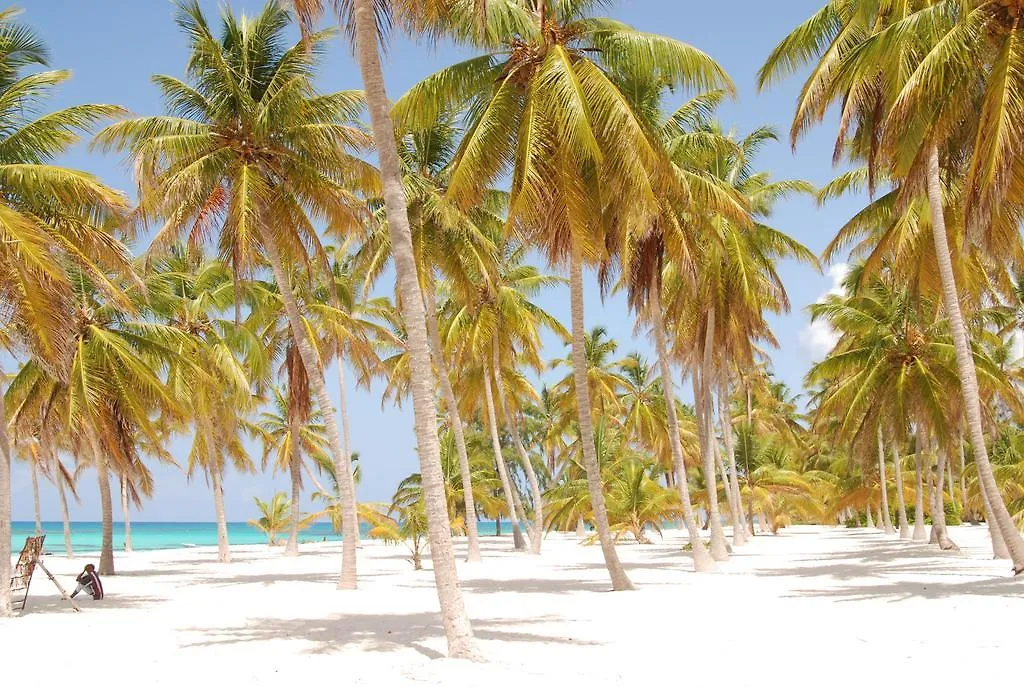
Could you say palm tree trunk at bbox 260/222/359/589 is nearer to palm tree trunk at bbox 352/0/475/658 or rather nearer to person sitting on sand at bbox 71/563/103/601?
person sitting on sand at bbox 71/563/103/601

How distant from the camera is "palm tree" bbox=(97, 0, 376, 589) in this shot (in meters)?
14.9

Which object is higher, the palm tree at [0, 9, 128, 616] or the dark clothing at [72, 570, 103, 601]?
the palm tree at [0, 9, 128, 616]

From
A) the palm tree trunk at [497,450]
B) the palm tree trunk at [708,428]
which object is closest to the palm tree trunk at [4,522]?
the palm tree trunk at [708,428]

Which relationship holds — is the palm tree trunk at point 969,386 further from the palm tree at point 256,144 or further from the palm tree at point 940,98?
the palm tree at point 256,144

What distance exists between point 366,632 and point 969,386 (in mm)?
9387

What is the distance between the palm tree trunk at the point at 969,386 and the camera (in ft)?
41.0

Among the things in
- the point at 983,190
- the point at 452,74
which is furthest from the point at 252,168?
the point at 983,190

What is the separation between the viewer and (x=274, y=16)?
15547mm

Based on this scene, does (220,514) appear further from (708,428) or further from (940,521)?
(940,521)

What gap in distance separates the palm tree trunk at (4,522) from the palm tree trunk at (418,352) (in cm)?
660

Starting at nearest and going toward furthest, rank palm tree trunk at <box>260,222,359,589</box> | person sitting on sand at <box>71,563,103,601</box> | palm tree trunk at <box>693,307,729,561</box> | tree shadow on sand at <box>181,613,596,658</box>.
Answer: tree shadow on sand at <box>181,613,596,658</box>
person sitting on sand at <box>71,563,103,601</box>
palm tree trunk at <box>260,222,359,589</box>
palm tree trunk at <box>693,307,729,561</box>

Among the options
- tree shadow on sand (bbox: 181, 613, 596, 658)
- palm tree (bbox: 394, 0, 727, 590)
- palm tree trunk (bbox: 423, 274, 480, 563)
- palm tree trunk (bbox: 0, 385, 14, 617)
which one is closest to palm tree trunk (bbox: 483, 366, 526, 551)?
palm tree trunk (bbox: 423, 274, 480, 563)

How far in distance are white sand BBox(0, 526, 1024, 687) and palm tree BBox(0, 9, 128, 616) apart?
3.28 metres

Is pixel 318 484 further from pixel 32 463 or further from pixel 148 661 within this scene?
pixel 148 661
